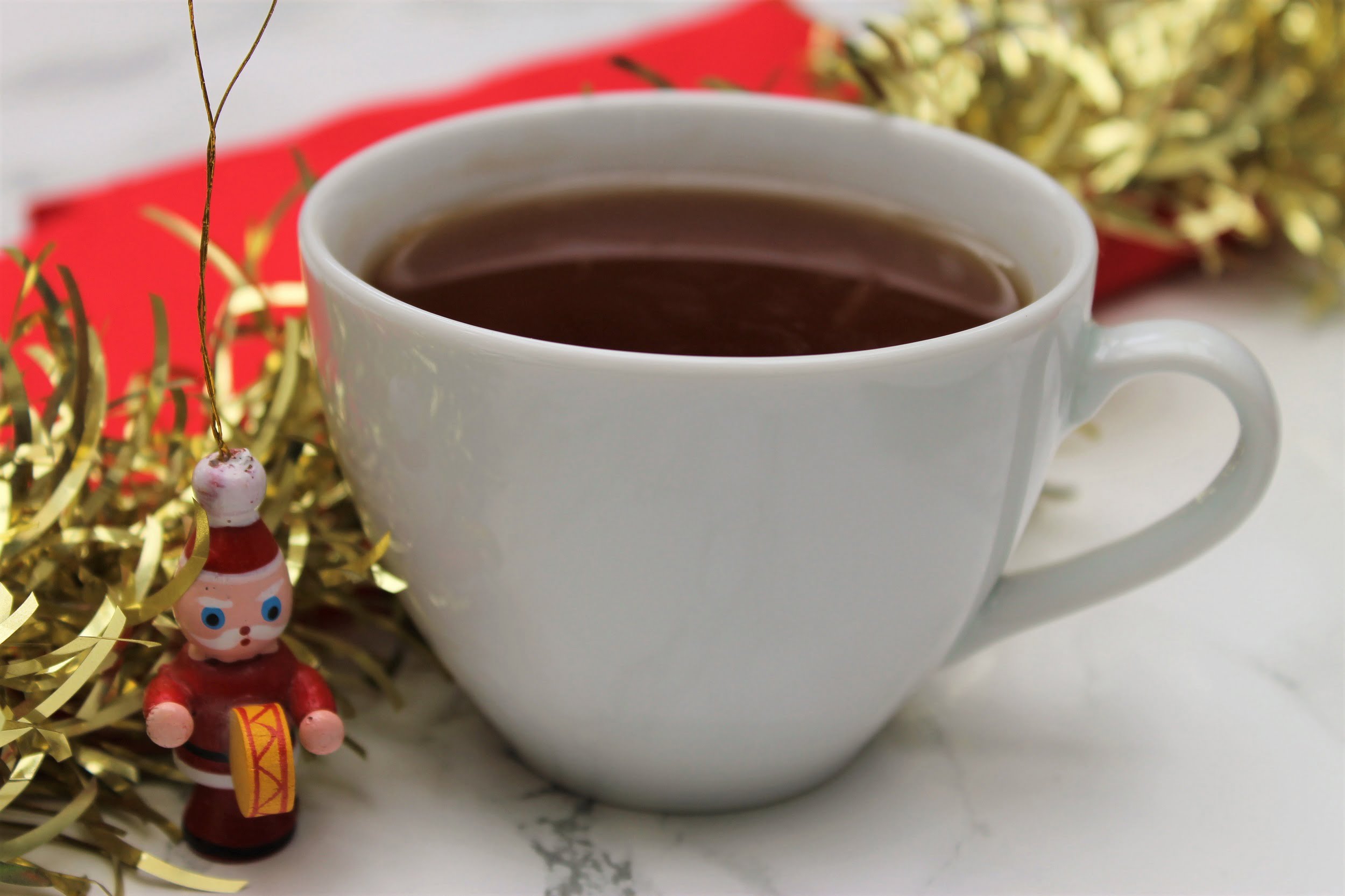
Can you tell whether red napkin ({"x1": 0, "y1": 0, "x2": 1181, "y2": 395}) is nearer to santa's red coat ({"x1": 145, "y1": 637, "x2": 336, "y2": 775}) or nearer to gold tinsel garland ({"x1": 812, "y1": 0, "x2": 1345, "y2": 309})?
gold tinsel garland ({"x1": 812, "y1": 0, "x2": 1345, "y2": 309})

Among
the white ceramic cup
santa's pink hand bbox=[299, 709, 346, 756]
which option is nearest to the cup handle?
the white ceramic cup

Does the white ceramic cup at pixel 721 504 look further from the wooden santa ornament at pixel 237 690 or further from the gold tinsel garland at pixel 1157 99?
Result: the gold tinsel garland at pixel 1157 99

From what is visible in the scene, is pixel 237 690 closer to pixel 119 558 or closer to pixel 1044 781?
pixel 119 558

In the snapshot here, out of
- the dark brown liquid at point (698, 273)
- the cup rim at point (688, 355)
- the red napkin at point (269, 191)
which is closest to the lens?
the cup rim at point (688, 355)

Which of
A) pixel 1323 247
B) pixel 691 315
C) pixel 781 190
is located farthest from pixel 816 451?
pixel 1323 247

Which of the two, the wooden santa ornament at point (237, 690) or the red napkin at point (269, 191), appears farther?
the red napkin at point (269, 191)

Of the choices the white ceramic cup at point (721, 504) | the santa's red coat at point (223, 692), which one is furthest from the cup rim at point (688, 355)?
the santa's red coat at point (223, 692)
